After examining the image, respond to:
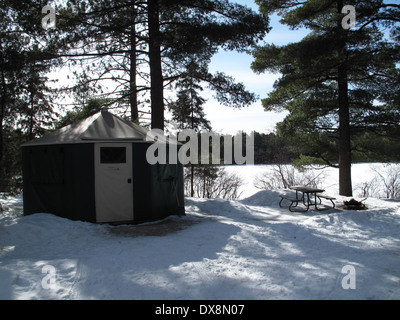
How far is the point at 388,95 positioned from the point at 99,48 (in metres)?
8.82

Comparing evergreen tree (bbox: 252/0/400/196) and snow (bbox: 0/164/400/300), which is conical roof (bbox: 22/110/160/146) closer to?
snow (bbox: 0/164/400/300)

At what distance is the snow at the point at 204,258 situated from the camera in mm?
2904

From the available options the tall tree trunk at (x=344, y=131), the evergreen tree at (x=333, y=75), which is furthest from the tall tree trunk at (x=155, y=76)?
the tall tree trunk at (x=344, y=131)

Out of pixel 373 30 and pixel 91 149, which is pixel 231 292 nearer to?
pixel 91 149

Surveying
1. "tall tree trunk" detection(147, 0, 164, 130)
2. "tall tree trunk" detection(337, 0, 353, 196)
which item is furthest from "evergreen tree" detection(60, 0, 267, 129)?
"tall tree trunk" detection(337, 0, 353, 196)

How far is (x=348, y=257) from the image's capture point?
385 centimetres

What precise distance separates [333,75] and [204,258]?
8513mm

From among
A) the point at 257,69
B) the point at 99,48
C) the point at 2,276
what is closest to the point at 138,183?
the point at 2,276

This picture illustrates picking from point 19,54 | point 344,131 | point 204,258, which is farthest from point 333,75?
point 19,54

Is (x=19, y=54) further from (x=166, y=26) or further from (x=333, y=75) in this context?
(x=333, y=75)

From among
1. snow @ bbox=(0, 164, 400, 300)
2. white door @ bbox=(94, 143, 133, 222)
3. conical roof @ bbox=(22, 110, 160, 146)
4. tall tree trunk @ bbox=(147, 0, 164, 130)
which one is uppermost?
tall tree trunk @ bbox=(147, 0, 164, 130)

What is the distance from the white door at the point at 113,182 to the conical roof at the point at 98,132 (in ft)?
0.56

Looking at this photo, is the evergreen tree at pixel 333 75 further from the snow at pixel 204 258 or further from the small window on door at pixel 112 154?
the small window on door at pixel 112 154

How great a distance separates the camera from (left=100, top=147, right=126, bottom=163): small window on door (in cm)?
610
